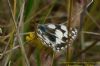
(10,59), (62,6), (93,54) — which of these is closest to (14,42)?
(10,59)

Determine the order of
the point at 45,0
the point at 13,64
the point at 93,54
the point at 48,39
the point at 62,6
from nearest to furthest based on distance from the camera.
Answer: the point at 48,39 → the point at 13,64 → the point at 93,54 → the point at 45,0 → the point at 62,6

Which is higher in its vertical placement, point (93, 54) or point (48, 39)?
point (48, 39)

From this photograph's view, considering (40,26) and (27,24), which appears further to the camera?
(27,24)

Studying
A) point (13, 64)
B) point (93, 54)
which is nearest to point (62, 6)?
point (93, 54)

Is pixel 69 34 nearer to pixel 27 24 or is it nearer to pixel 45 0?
pixel 27 24

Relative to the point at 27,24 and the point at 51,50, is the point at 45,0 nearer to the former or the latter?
the point at 27,24

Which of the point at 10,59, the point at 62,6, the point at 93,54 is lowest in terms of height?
the point at 93,54

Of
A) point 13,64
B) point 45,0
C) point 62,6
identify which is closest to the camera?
point 13,64
